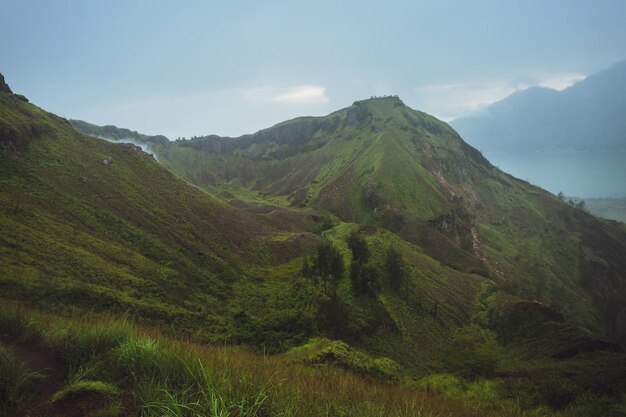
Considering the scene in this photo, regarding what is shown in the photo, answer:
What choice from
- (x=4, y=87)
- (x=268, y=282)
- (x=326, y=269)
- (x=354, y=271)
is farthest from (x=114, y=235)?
(x=4, y=87)

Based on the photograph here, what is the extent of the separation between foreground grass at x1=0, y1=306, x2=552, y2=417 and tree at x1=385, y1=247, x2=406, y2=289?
5238 centimetres

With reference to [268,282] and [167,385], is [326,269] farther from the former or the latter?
[167,385]

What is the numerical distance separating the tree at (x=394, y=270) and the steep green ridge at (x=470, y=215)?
36474mm

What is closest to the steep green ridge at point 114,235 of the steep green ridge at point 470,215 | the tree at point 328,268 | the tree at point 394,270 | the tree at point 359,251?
the tree at point 328,268

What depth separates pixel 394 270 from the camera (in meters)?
57.9

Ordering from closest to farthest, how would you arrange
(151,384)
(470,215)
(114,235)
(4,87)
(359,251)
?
(151,384), (114,235), (359,251), (4,87), (470,215)

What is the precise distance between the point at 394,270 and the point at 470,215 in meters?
86.0

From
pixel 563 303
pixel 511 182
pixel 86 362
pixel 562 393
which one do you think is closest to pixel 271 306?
pixel 562 393

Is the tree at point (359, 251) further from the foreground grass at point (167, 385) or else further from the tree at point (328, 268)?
the foreground grass at point (167, 385)

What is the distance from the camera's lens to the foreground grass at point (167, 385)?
4.41m

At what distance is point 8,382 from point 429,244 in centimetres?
10060

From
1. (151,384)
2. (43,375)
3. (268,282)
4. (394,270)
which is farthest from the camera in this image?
(394,270)

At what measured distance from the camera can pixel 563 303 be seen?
9569 centimetres

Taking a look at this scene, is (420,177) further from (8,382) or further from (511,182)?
(8,382)
